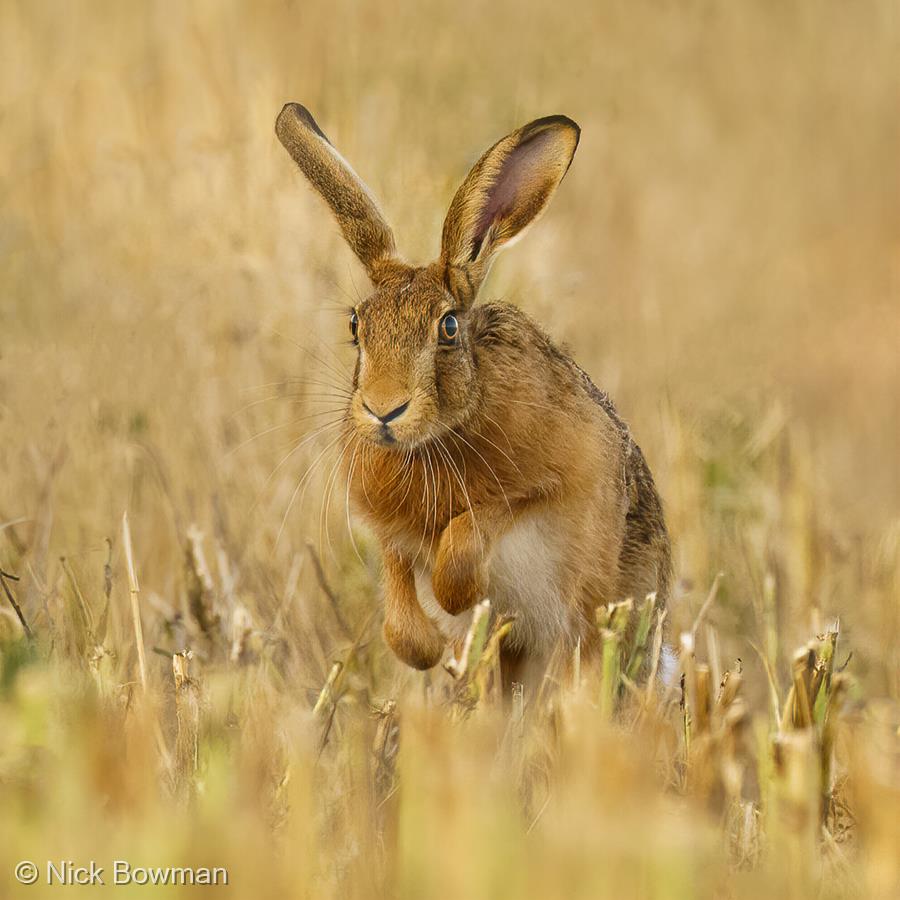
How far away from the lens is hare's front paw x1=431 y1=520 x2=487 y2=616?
415 cm

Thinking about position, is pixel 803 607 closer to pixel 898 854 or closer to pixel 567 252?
pixel 567 252

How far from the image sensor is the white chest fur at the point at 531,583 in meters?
4.33

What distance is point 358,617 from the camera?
5.46 meters

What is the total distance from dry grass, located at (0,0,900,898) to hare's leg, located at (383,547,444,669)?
0.86ft

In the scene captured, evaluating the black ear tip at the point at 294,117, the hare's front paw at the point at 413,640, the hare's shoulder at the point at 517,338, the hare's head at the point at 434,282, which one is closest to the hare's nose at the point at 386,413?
the hare's head at the point at 434,282

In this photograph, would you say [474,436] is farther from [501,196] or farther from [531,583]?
[501,196]

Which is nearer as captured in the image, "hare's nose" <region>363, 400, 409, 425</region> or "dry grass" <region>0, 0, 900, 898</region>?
"dry grass" <region>0, 0, 900, 898</region>

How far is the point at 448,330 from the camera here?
162 inches

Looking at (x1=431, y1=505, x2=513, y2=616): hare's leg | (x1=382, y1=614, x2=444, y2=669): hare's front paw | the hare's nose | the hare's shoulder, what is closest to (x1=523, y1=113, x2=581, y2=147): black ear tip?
the hare's shoulder

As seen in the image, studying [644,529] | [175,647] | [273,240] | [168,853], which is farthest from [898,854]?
[273,240]

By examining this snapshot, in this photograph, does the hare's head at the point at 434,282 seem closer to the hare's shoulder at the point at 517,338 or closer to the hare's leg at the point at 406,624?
the hare's shoulder at the point at 517,338

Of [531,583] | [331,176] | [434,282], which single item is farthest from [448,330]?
[531,583]

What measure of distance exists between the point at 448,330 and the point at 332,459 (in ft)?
4.55

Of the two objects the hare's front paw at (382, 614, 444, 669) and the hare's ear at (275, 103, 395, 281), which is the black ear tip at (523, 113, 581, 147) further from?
the hare's front paw at (382, 614, 444, 669)
